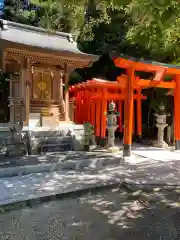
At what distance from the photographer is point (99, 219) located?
4.25m

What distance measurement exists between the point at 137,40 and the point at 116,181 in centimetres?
392

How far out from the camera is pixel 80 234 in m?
3.74

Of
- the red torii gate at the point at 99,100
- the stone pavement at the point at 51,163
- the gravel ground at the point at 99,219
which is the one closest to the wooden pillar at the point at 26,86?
the stone pavement at the point at 51,163

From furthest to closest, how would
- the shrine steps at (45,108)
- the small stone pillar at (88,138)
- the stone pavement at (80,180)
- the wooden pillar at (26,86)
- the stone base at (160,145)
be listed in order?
the stone base at (160,145) → the shrine steps at (45,108) → the small stone pillar at (88,138) → the wooden pillar at (26,86) → the stone pavement at (80,180)

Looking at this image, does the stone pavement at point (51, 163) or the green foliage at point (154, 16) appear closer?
the green foliage at point (154, 16)

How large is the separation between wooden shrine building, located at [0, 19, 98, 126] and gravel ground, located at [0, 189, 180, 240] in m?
5.98

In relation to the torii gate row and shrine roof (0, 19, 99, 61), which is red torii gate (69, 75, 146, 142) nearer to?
the torii gate row

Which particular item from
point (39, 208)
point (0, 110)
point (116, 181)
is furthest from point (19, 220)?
point (0, 110)

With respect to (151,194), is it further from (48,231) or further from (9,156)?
(9,156)

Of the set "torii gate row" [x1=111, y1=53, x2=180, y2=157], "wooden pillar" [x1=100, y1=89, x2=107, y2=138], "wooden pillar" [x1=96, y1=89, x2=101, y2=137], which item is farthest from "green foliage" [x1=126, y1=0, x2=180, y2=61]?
"wooden pillar" [x1=96, y1=89, x2=101, y2=137]

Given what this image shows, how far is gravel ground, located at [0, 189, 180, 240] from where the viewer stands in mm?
3703

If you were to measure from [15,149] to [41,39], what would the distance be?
5222 millimetres

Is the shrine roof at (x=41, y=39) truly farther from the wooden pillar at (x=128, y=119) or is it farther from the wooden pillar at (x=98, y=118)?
the wooden pillar at (x=98, y=118)

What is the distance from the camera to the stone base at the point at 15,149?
8.74m
